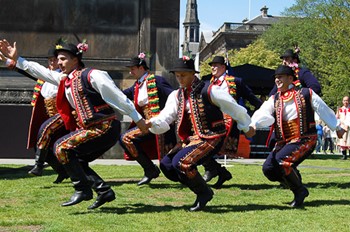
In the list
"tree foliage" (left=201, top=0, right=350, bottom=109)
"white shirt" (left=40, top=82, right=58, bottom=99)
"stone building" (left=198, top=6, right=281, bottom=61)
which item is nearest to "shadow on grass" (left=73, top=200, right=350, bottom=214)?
"white shirt" (left=40, top=82, right=58, bottom=99)

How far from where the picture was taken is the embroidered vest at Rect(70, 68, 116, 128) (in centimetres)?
778

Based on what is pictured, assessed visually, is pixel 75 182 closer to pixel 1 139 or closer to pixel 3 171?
pixel 3 171

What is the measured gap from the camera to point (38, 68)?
837 centimetres

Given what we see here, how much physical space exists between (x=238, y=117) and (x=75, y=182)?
2009mm

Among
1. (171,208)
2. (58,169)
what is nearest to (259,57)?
(58,169)

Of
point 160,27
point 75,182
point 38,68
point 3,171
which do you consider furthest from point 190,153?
point 160,27

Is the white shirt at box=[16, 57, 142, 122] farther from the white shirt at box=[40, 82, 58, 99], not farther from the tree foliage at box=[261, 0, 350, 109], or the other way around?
the tree foliage at box=[261, 0, 350, 109]

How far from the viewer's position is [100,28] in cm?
1817

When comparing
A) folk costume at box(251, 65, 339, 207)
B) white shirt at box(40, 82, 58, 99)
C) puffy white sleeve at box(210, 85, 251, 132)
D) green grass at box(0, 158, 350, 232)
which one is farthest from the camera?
white shirt at box(40, 82, 58, 99)

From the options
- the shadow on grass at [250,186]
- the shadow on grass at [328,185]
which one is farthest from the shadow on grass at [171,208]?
the shadow on grass at [328,185]

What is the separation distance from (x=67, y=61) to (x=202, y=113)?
5.47ft

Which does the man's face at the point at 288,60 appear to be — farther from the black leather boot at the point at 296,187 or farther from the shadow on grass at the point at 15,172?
the shadow on grass at the point at 15,172

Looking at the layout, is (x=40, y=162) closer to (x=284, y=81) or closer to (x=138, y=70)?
(x=138, y=70)

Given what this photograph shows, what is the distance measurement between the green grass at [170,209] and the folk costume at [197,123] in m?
0.35
